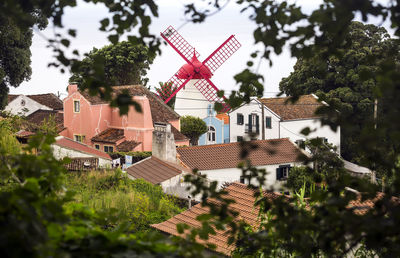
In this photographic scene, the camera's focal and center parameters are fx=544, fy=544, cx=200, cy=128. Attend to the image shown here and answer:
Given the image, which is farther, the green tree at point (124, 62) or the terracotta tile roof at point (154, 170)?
the green tree at point (124, 62)

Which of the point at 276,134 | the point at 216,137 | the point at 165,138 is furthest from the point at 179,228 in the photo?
the point at 216,137

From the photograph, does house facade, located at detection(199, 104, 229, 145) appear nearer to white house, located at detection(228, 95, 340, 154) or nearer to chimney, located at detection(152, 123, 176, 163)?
white house, located at detection(228, 95, 340, 154)

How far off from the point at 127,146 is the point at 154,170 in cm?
1183

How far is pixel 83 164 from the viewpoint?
2078cm

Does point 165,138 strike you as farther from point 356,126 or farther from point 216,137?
point 356,126

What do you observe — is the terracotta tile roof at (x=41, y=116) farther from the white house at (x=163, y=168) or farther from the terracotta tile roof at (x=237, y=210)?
the terracotta tile roof at (x=237, y=210)

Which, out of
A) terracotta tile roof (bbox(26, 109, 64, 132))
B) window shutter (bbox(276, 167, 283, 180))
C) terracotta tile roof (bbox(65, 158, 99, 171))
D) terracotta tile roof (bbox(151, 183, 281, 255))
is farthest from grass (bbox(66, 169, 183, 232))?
terracotta tile roof (bbox(26, 109, 64, 132))

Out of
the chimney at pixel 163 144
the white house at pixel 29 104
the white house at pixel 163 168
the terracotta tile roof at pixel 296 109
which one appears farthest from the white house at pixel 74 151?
the white house at pixel 29 104

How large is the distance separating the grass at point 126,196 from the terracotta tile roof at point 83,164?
57 cm

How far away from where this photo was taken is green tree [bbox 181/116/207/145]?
4205cm

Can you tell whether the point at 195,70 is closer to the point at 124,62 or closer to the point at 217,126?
the point at 217,126

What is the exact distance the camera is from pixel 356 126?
3.43 m

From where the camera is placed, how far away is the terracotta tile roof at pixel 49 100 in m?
52.4

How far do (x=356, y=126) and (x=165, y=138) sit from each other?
23776mm
